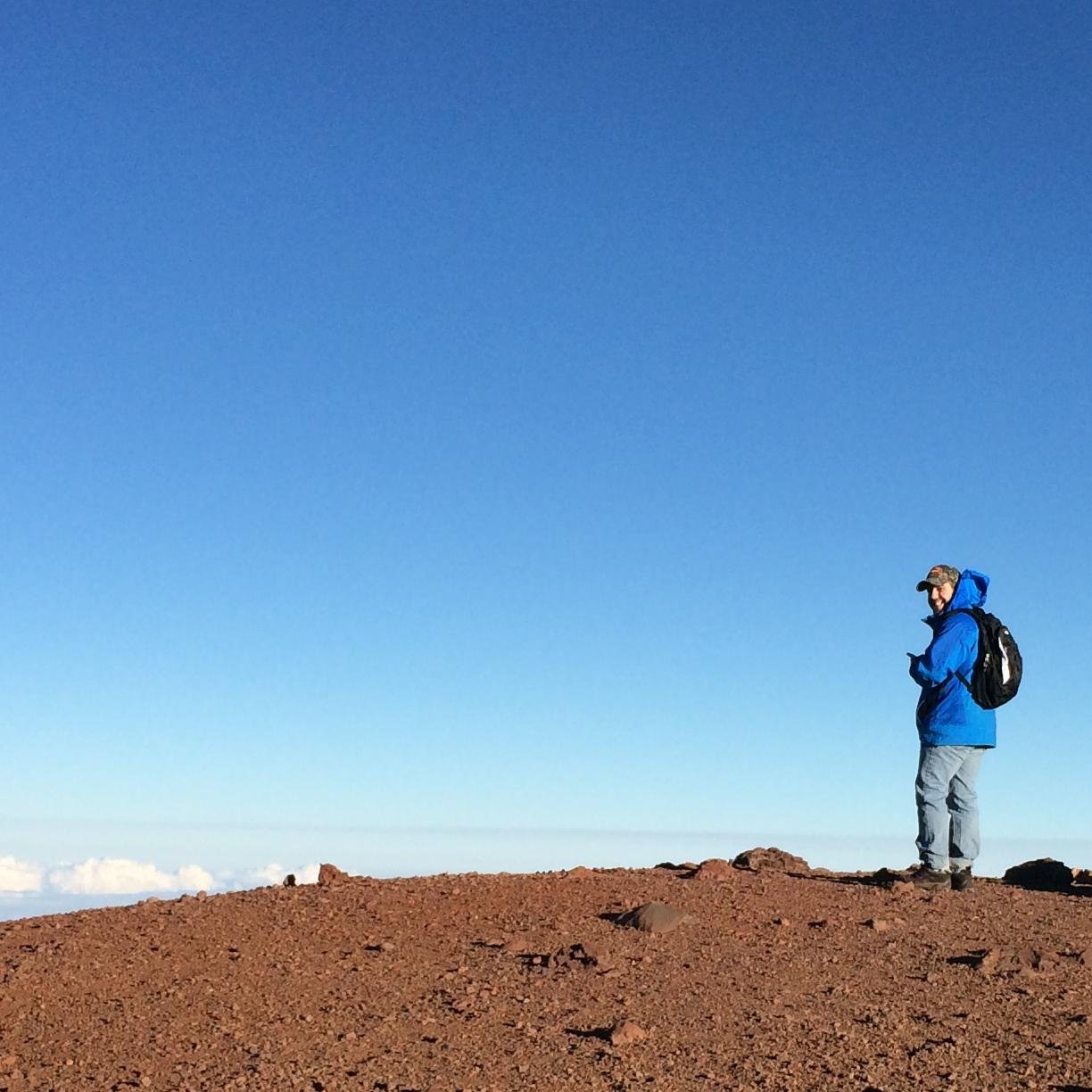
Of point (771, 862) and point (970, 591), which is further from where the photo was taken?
point (771, 862)

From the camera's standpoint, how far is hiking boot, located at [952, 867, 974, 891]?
1176 centimetres

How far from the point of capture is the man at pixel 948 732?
11.4m

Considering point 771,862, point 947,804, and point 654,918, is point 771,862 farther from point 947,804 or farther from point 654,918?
point 654,918

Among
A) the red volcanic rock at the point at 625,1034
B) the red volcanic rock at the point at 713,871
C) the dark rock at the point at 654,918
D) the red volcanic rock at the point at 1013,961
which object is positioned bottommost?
the red volcanic rock at the point at 625,1034

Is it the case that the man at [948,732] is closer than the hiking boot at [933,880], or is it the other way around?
the man at [948,732]

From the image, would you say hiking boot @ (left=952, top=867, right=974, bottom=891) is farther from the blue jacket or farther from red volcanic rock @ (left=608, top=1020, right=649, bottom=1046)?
red volcanic rock @ (left=608, top=1020, right=649, bottom=1046)

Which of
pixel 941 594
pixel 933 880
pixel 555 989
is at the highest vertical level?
pixel 941 594

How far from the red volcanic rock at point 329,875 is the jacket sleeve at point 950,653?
544 centimetres

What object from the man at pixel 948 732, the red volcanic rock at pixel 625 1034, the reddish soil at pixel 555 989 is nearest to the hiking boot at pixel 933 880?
the man at pixel 948 732

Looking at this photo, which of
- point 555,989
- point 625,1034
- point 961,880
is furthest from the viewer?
point 961,880

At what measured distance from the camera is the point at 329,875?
12.2 meters

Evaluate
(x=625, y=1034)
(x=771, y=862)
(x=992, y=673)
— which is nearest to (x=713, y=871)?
(x=771, y=862)

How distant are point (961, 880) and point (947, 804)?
693 mm

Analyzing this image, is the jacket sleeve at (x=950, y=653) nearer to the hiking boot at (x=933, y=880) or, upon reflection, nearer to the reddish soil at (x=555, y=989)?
the hiking boot at (x=933, y=880)
